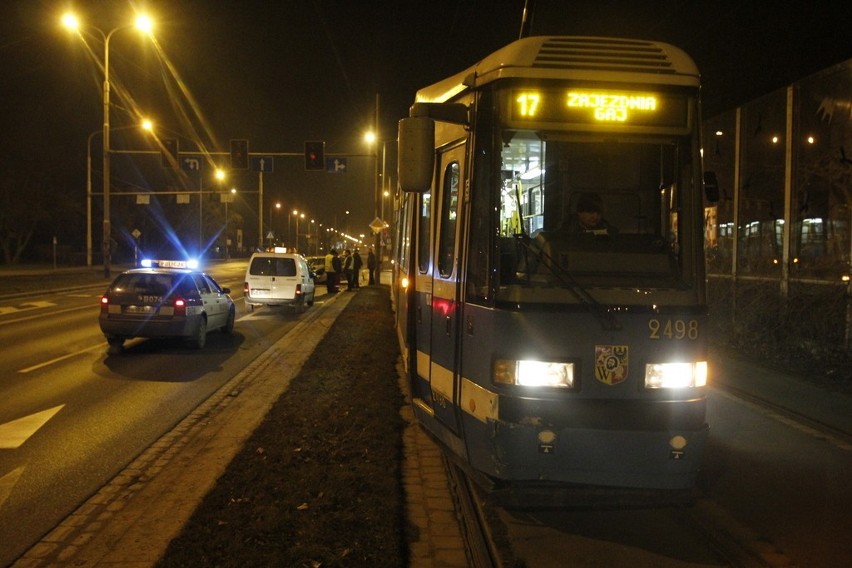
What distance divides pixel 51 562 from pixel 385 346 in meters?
9.90

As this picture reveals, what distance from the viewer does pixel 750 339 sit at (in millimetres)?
14469

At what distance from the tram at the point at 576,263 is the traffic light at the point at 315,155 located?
26595mm

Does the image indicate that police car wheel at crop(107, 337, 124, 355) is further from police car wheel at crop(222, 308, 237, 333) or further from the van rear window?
the van rear window

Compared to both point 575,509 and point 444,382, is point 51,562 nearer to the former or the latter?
point 444,382

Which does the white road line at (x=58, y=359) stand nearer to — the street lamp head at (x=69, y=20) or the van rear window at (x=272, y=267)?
the van rear window at (x=272, y=267)

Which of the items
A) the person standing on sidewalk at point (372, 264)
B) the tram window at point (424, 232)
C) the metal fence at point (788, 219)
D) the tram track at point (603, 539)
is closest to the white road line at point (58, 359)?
the tram window at point (424, 232)

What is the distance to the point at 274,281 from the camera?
23.4m

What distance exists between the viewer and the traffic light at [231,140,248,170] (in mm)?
31219

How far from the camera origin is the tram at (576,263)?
16.7 feet

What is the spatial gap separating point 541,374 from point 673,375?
91 centimetres

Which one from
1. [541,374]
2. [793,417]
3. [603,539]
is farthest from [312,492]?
[793,417]

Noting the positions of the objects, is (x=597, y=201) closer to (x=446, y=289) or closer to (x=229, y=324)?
(x=446, y=289)

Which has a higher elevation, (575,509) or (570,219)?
(570,219)

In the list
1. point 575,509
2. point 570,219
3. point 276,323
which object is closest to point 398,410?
point 575,509
